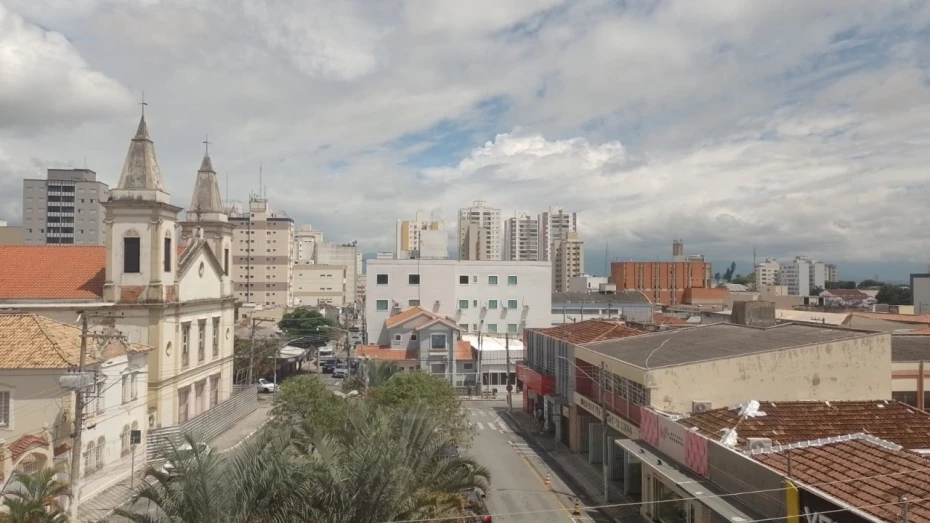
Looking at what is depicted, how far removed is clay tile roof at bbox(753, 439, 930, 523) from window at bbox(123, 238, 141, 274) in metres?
31.3

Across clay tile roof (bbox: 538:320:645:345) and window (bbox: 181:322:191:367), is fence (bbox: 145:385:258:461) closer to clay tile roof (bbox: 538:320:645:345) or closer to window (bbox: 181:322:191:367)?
window (bbox: 181:322:191:367)

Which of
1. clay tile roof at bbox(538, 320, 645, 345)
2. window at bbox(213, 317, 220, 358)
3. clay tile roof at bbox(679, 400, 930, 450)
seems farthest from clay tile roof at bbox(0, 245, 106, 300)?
clay tile roof at bbox(679, 400, 930, 450)

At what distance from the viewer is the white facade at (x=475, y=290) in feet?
218

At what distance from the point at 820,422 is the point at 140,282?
3178cm

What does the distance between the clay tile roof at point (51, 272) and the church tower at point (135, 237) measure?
6.06ft

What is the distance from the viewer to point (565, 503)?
90.0 feet

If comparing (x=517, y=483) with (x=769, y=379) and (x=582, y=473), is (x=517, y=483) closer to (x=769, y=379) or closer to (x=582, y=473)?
(x=582, y=473)

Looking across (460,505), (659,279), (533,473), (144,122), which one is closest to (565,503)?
(533,473)

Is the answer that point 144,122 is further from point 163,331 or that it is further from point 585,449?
point 585,449

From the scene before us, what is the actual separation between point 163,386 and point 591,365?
21759mm

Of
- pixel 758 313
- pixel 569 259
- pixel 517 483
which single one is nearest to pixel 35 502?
pixel 517 483

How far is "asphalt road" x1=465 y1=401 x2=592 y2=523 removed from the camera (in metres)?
25.5

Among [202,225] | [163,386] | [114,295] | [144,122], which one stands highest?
[144,122]

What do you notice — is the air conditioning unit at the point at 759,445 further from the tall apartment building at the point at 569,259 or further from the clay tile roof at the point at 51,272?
the tall apartment building at the point at 569,259
